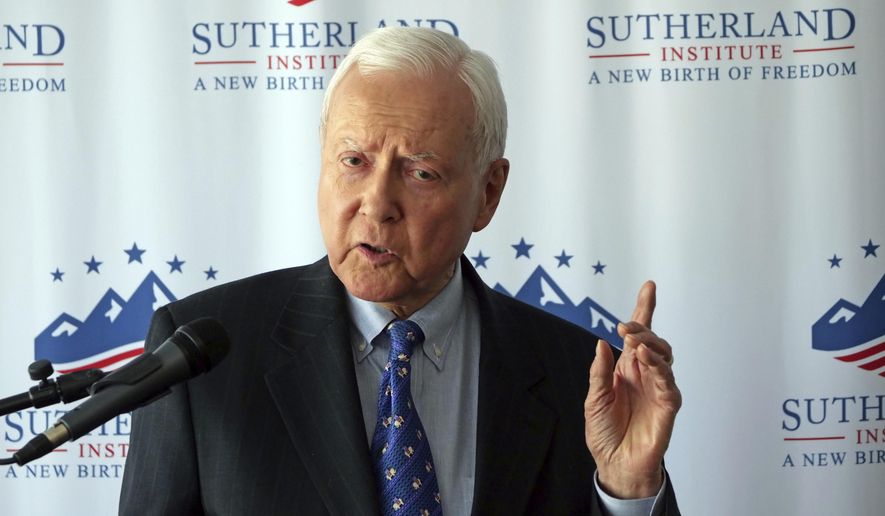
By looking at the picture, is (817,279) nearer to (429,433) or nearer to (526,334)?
(526,334)

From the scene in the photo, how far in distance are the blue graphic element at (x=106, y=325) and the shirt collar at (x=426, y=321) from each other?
4.25 ft

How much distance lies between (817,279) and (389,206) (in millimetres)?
1777

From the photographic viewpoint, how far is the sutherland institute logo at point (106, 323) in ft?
9.01

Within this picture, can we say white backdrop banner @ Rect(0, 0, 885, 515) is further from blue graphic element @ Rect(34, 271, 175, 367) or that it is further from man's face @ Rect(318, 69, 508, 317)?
man's face @ Rect(318, 69, 508, 317)

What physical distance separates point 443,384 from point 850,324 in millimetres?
1693

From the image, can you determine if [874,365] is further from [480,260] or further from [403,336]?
[403,336]

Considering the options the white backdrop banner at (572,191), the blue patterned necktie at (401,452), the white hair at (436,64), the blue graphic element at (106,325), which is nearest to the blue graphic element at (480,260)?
the white backdrop banner at (572,191)

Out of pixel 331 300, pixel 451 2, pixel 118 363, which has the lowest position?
A: pixel 118 363

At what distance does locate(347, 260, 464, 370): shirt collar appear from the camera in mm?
1593

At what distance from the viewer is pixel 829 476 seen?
2.84 metres

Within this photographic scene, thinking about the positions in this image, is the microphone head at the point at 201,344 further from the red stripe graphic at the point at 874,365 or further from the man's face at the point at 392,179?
the red stripe graphic at the point at 874,365

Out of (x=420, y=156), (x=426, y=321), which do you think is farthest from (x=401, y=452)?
(x=420, y=156)

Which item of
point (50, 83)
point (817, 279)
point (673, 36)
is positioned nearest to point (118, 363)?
point (50, 83)

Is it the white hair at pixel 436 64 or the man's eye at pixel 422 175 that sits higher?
the white hair at pixel 436 64
